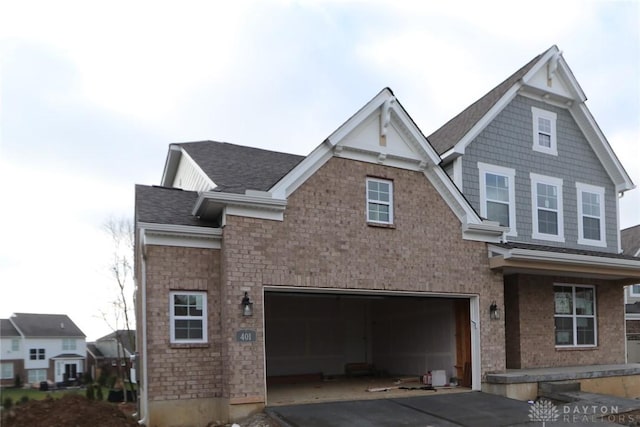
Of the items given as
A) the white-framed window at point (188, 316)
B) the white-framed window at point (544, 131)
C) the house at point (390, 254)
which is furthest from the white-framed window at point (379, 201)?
the white-framed window at point (544, 131)

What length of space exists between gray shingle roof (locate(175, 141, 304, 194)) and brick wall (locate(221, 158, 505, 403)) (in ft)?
3.57

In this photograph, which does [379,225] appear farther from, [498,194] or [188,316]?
[498,194]

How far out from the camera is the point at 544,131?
17.8 m

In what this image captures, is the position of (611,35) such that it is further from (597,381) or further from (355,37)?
(597,381)

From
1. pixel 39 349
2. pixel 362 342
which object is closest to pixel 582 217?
pixel 362 342

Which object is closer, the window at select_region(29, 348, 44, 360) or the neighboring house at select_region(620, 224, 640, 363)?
the window at select_region(29, 348, 44, 360)

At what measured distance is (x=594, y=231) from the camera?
18.3m

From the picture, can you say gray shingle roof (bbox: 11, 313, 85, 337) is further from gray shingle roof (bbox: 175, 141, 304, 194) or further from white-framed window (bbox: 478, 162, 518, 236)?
white-framed window (bbox: 478, 162, 518, 236)

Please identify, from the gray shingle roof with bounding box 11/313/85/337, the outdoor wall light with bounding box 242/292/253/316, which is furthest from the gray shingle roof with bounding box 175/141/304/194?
the gray shingle roof with bounding box 11/313/85/337

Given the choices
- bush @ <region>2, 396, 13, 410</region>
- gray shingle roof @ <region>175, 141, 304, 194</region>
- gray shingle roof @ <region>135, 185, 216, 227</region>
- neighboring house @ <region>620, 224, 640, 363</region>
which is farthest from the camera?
neighboring house @ <region>620, 224, 640, 363</region>

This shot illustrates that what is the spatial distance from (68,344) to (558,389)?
35.8ft

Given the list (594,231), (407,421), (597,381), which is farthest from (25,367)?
(594,231)

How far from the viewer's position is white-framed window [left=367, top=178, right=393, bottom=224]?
12.8 metres

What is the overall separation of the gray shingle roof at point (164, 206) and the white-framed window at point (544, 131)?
10741mm
